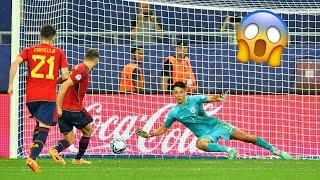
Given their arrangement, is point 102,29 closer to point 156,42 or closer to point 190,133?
point 156,42

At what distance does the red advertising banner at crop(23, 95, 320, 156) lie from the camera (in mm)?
17281

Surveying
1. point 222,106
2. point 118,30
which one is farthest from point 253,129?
point 118,30

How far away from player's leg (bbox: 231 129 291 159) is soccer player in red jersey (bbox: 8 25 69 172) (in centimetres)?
413

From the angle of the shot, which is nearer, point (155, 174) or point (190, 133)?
point (155, 174)

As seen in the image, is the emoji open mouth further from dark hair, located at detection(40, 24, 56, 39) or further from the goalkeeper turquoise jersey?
dark hair, located at detection(40, 24, 56, 39)

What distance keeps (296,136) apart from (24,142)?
4.47 m

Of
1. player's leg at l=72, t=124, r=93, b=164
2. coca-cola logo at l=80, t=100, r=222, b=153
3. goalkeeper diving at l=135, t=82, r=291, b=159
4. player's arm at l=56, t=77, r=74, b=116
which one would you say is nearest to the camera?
player's arm at l=56, t=77, r=74, b=116

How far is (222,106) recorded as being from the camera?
1739cm

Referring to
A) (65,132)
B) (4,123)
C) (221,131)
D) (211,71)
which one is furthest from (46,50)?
(211,71)

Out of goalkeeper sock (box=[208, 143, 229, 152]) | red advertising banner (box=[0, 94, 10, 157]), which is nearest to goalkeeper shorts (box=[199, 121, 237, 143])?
goalkeeper sock (box=[208, 143, 229, 152])

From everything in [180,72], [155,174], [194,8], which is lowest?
[155,174]

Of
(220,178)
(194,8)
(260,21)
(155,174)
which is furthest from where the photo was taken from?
(194,8)

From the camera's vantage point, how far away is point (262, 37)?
16.6 m

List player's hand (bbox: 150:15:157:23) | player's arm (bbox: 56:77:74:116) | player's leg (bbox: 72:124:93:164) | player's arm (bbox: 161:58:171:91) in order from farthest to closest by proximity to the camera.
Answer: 1. player's hand (bbox: 150:15:157:23)
2. player's arm (bbox: 161:58:171:91)
3. player's leg (bbox: 72:124:93:164)
4. player's arm (bbox: 56:77:74:116)
